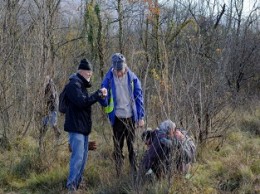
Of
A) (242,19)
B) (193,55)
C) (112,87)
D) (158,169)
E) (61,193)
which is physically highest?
(242,19)

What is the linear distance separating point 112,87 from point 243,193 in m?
2.04

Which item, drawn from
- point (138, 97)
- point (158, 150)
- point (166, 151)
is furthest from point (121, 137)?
point (166, 151)

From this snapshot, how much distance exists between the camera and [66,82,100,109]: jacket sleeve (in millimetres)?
4441

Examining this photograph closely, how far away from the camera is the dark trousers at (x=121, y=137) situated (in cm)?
466

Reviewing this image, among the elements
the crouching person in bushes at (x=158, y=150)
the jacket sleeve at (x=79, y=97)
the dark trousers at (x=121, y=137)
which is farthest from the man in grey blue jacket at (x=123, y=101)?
the crouching person in bushes at (x=158, y=150)

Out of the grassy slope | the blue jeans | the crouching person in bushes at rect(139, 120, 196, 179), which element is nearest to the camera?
the crouching person in bushes at rect(139, 120, 196, 179)

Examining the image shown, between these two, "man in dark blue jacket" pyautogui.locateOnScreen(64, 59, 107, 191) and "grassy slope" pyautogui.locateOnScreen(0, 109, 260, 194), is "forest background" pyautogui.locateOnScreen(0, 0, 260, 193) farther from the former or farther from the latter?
"man in dark blue jacket" pyautogui.locateOnScreen(64, 59, 107, 191)

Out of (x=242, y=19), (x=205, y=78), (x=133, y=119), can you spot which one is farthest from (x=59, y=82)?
(x=242, y=19)

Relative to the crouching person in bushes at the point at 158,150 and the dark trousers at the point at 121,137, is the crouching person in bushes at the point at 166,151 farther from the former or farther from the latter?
the dark trousers at the point at 121,137

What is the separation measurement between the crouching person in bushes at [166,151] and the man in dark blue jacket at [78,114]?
755 mm

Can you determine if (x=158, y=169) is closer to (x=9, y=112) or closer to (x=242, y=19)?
(x=9, y=112)

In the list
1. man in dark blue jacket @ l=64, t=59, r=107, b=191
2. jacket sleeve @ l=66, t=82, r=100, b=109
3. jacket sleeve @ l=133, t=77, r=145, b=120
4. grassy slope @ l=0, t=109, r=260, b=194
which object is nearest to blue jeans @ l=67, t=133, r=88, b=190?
man in dark blue jacket @ l=64, t=59, r=107, b=191

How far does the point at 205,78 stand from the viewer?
20.9 ft

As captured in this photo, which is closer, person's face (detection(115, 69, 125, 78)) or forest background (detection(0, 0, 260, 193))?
forest background (detection(0, 0, 260, 193))
